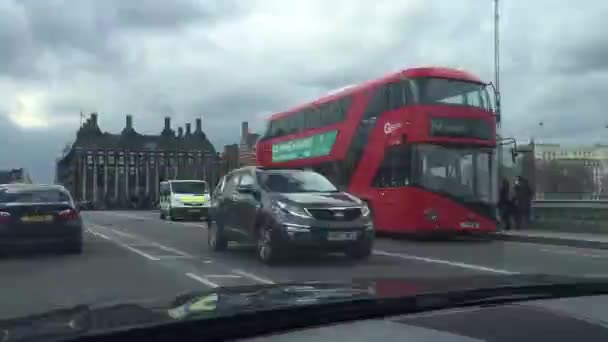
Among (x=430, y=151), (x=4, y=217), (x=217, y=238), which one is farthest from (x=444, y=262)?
(x=4, y=217)

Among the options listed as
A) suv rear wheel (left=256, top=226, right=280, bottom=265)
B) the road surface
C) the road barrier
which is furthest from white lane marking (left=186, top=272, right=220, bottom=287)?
the road barrier

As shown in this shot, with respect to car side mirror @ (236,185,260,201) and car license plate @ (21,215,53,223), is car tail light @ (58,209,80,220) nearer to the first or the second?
car license plate @ (21,215,53,223)

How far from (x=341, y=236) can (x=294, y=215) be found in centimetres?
84

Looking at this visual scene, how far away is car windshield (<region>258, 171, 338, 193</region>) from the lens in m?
11.8

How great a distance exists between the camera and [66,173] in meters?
121

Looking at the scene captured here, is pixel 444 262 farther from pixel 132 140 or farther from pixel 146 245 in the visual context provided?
pixel 132 140

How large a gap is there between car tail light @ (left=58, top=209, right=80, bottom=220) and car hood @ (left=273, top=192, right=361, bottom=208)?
174 inches

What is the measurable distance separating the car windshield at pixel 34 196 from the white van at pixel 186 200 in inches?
766

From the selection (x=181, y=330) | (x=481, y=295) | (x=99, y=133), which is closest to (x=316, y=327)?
(x=181, y=330)

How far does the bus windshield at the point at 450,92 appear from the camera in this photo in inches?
655

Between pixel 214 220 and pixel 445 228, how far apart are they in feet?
20.3

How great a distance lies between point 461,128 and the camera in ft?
55.2

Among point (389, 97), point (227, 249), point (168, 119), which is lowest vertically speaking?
point (227, 249)

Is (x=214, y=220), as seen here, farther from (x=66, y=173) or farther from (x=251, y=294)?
(x=66, y=173)
